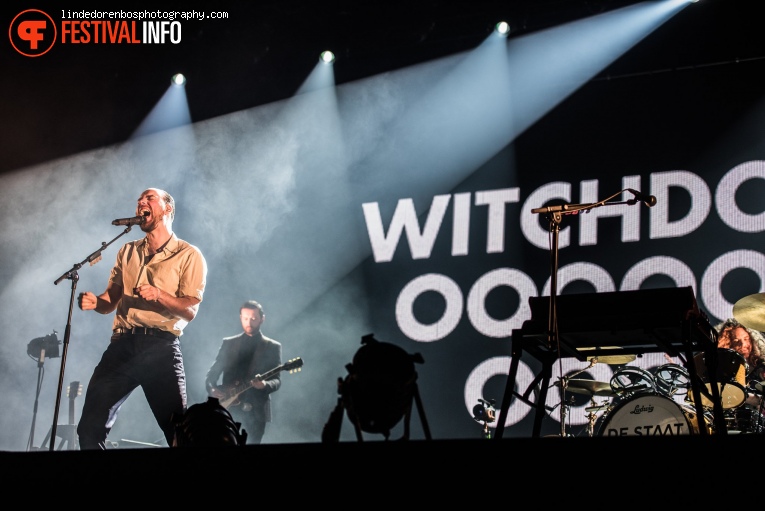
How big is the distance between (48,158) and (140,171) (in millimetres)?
1073

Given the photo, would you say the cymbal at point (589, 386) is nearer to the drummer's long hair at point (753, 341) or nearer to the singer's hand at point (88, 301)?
the drummer's long hair at point (753, 341)

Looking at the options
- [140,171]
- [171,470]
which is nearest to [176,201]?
[140,171]

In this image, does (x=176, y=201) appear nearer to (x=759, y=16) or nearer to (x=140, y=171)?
(x=140, y=171)

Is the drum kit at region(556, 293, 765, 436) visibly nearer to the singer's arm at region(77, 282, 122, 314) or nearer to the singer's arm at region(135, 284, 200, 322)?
the singer's arm at region(135, 284, 200, 322)

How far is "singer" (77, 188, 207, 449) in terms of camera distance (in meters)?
5.59

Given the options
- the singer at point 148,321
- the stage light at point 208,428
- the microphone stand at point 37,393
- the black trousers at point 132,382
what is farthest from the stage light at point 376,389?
the microphone stand at point 37,393

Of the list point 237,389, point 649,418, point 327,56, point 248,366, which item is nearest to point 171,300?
point 237,389

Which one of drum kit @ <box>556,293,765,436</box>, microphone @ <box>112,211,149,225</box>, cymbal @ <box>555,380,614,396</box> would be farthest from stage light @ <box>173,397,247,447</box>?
cymbal @ <box>555,380,614,396</box>

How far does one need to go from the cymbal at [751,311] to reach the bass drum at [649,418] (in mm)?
1502

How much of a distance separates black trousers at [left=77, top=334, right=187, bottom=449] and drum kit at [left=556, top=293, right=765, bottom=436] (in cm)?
255

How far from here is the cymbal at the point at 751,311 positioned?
6.12 m

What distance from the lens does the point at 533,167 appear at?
7695 millimetres

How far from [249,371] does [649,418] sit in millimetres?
4010

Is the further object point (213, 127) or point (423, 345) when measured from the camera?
point (213, 127)
